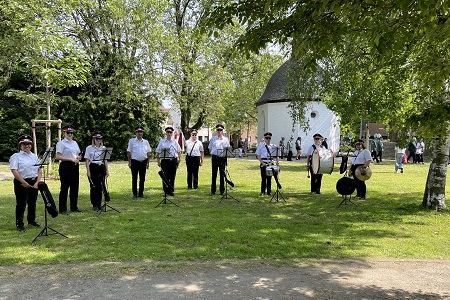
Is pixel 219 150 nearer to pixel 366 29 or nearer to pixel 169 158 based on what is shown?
pixel 169 158

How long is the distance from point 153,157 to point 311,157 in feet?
70.2

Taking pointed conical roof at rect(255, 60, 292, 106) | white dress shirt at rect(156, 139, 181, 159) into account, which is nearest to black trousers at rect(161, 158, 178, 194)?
white dress shirt at rect(156, 139, 181, 159)

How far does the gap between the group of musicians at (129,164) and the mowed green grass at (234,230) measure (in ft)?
1.58

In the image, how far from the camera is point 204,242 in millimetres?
7227

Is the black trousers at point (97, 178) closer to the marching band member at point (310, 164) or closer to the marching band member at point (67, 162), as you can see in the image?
the marching band member at point (67, 162)

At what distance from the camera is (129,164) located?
11.8m

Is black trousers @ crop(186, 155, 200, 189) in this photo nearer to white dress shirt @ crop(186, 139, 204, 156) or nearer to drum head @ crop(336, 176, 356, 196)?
white dress shirt @ crop(186, 139, 204, 156)

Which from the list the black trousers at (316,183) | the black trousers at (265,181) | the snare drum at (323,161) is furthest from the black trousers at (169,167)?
the black trousers at (316,183)

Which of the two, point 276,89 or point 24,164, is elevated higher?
point 276,89

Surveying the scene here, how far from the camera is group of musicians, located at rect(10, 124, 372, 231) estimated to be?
795 centimetres

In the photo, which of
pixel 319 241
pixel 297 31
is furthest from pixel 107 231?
pixel 297 31

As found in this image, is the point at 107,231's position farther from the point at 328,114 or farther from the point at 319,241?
the point at 328,114

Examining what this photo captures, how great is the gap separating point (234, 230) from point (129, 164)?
15.9ft

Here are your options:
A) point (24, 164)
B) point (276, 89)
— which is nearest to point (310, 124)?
point (276, 89)
